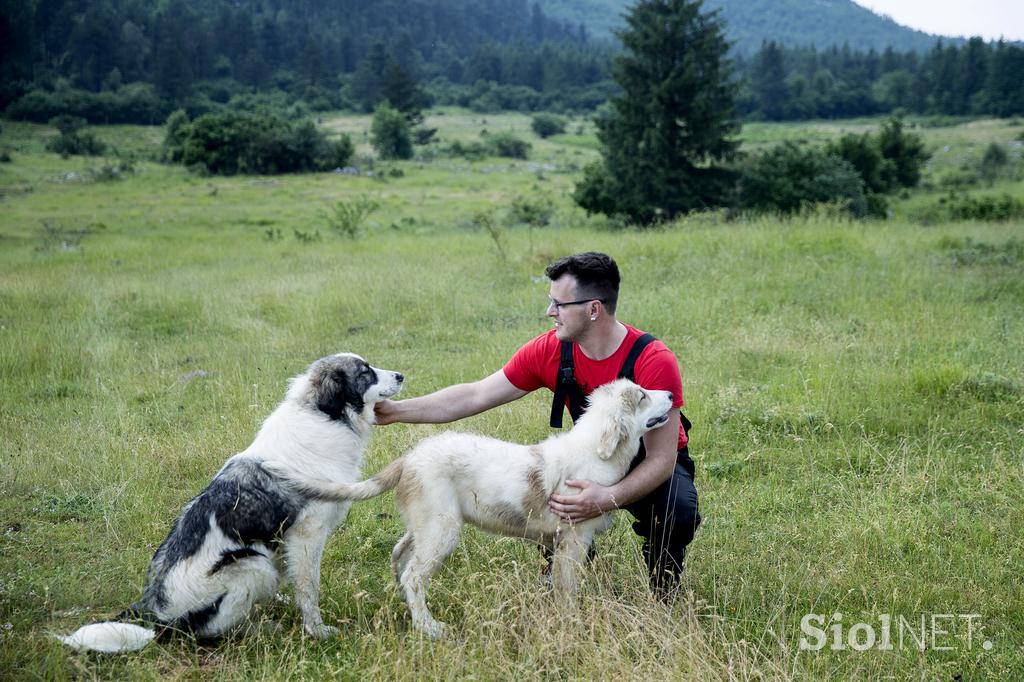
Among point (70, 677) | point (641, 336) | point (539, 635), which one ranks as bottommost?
point (70, 677)

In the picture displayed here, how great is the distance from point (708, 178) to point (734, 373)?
18.3 m

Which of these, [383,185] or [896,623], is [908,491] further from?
[383,185]

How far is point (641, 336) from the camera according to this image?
4277mm

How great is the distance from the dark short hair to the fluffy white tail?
8.92 feet

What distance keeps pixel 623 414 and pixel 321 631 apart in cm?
190

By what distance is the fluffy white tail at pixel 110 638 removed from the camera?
11.5 feet

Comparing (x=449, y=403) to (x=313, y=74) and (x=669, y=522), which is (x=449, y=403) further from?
(x=313, y=74)

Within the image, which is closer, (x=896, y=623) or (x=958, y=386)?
(x=896, y=623)

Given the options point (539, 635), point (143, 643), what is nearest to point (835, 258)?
point (539, 635)

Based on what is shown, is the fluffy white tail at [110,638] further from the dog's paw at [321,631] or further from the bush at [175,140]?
the bush at [175,140]

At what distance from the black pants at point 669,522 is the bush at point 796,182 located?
20.7m

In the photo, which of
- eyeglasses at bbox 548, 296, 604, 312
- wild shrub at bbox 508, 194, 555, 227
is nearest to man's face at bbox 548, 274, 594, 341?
eyeglasses at bbox 548, 296, 604, 312

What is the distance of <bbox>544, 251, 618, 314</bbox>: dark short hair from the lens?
161 inches

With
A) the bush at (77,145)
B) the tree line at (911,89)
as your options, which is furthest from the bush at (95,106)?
the tree line at (911,89)
